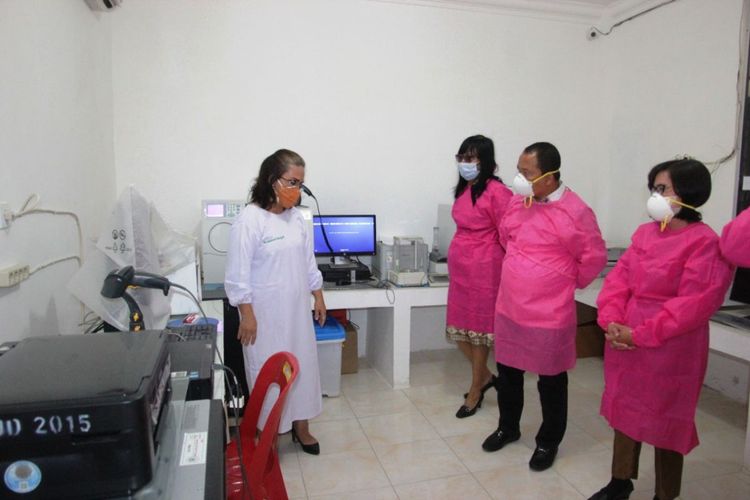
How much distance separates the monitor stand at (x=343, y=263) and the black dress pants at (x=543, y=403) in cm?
122

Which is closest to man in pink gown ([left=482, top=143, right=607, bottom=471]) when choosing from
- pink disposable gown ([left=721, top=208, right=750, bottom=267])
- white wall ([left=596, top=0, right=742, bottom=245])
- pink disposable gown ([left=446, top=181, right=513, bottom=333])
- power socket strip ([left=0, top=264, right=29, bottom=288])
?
pink disposable gown ([left=446, top=181, right=513, bottom=333])

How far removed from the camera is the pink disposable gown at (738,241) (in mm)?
1514

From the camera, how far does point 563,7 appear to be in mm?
3715

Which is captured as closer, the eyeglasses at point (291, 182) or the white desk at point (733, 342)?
the eyeglasses at point (291, 182)

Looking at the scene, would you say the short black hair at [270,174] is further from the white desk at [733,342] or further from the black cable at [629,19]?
the black cable at [629,19]

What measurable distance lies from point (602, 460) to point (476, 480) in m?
0.65

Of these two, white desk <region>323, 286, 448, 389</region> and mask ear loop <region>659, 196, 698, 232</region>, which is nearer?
mask ear loop <region>659, 196, 698, 232</region>

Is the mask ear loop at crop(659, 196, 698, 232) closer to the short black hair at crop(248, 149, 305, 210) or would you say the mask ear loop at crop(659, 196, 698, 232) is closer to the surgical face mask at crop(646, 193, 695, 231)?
the surgical face mask at crop(646, 193, 695, 231)

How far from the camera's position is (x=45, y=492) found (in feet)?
2.27

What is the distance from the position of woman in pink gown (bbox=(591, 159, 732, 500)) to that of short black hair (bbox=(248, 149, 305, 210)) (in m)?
1.41

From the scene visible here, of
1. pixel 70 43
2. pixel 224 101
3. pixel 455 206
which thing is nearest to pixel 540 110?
pixel 455 206

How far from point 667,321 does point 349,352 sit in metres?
2.16

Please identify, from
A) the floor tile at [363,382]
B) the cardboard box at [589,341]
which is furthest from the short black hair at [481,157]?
the cardboard box at [589,341]

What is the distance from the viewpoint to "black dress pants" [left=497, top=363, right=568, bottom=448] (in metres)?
2.19
